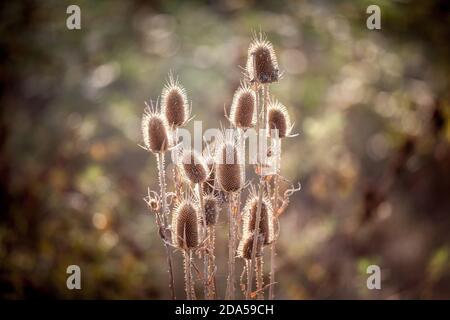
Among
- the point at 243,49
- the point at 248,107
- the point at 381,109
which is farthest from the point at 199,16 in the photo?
the point at 248,107

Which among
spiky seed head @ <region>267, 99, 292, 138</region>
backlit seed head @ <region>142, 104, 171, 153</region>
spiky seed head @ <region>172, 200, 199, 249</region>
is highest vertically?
spiky seed head @ <region>267, 99, 292, 138</region>

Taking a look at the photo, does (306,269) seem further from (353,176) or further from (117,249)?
(117,249)

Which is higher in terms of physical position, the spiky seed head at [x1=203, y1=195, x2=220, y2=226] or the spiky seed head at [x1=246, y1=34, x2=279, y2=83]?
the spiky seed head at [x1=246, y1=34, x2=279, y2=83]

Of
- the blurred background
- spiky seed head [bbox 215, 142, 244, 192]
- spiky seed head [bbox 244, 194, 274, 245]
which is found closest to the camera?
spiky seed head [bbox 215, 142, 244, 192]

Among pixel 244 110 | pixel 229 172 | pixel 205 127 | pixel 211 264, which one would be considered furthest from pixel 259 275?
pixel 205 127

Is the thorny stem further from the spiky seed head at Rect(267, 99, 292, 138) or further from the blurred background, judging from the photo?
the blurred background

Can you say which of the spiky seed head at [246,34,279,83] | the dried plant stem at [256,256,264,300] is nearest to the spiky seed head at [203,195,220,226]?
the dried plant stem at [256,256,264,300]
